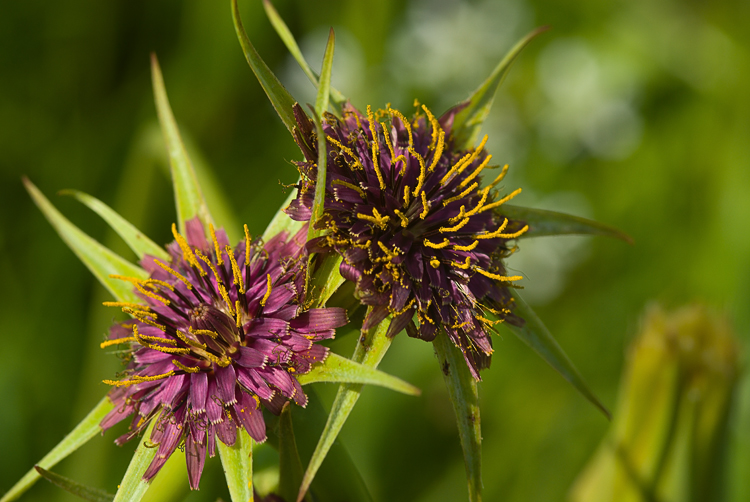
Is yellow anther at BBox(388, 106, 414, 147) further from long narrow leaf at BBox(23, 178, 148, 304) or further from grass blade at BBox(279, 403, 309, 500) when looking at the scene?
long narrow leaf at BBox(23, 178, 148, 304)

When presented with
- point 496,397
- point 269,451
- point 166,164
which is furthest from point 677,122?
point 269,451

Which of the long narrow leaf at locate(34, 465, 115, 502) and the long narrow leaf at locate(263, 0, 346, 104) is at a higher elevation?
the long narrow leaf at locate(263, 0, 346, 104)

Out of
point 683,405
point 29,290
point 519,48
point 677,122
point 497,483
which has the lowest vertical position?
point 497,483

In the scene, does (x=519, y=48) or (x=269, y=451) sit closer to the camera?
(x=519, y=48)

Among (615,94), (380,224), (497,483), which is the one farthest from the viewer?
(615,94)

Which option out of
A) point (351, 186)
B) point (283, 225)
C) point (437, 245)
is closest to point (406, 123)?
point (351, 186)

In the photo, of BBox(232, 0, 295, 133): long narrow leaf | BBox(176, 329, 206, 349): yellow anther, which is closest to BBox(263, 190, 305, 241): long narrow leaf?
BBox(232, 0, 295, 133): long narrow leaf

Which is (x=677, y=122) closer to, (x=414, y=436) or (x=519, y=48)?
(x=414, y=436)
